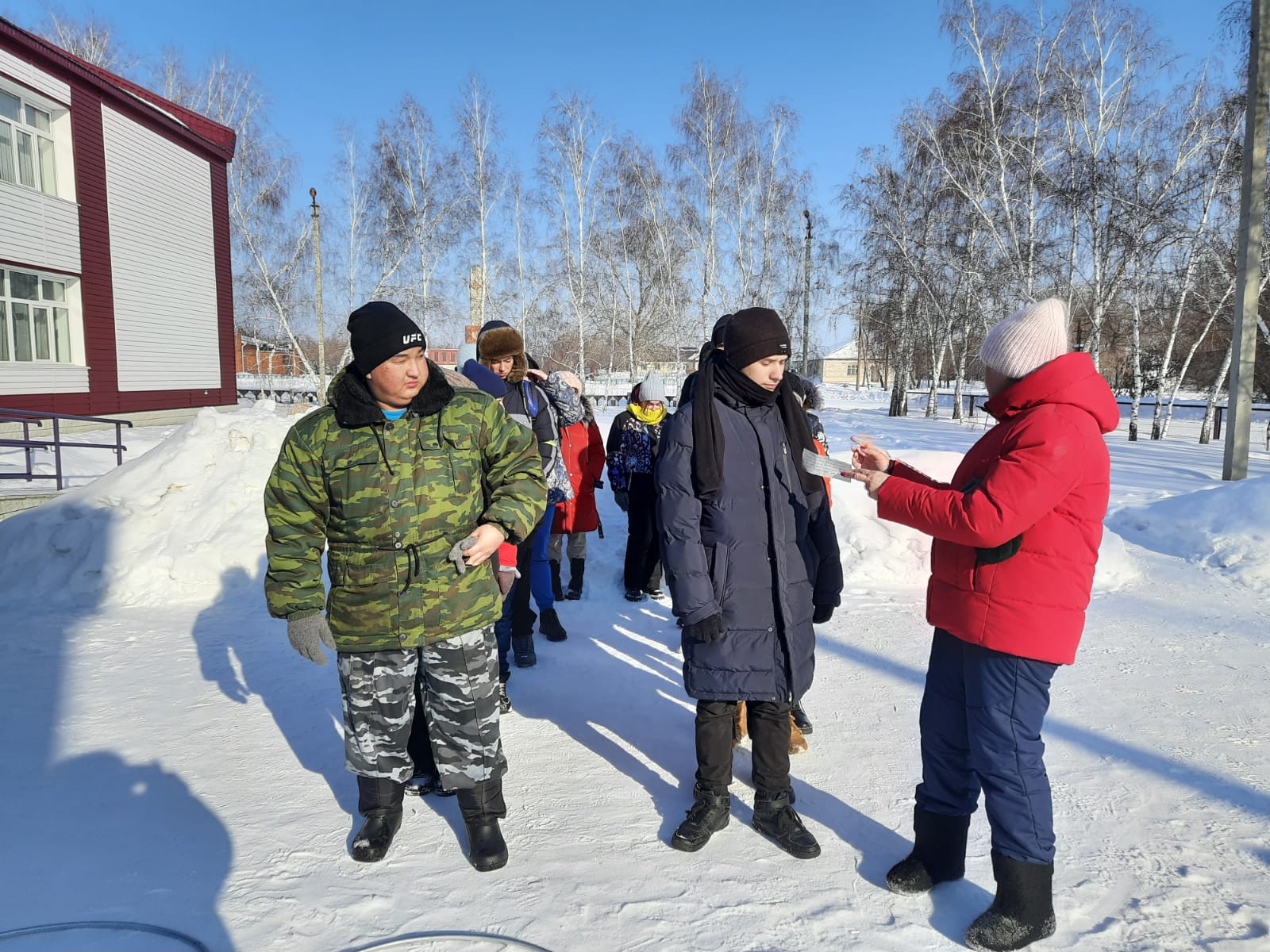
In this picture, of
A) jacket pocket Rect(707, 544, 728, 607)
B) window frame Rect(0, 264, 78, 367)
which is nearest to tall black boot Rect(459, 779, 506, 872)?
jacket pocket Rect(707, 544, 728, 607)

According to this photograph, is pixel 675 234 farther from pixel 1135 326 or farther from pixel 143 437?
pixel 143 437

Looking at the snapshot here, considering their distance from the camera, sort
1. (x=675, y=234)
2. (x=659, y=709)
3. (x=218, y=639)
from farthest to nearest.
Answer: (x=675, y=234) < (x=218, y=639) < (x=659, y=709)

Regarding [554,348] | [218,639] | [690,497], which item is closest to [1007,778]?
[690,497]

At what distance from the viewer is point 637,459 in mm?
5371

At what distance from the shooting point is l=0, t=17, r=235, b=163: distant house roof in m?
13.7

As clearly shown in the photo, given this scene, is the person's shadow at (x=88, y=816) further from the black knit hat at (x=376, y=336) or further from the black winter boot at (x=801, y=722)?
the black winter boot at (x=801, y=722)

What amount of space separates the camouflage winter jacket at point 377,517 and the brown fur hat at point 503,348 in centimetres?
163

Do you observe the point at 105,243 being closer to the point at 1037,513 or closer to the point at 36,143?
the point at 36,143

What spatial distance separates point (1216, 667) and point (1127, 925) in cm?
267

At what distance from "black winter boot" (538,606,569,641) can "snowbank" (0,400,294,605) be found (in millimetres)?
2514

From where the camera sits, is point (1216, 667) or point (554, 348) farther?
point (554, 348)

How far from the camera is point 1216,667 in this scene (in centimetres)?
416

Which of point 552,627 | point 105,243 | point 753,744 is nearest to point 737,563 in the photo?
point 753,744

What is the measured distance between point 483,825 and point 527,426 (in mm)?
2111
